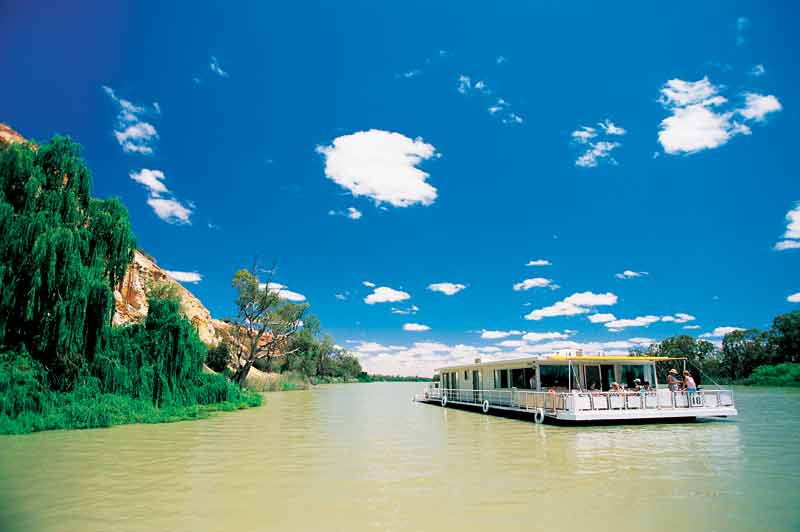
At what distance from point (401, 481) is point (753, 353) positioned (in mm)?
92291

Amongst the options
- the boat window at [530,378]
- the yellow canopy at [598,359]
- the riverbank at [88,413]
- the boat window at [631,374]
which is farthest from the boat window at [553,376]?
the riverbank at [88,413]

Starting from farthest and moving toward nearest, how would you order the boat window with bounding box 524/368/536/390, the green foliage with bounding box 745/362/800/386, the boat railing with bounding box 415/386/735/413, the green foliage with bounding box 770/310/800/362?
1. the green foliage with bounding box 770/310/800/362
2. the green foliage with bounding box 745/362/800/386
3. the boat window with bounding box 524/368/536/390
4. the boat railing with bounding box 415/386/735/413

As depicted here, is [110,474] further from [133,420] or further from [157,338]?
[157,338]

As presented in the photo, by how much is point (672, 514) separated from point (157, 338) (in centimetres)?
2289

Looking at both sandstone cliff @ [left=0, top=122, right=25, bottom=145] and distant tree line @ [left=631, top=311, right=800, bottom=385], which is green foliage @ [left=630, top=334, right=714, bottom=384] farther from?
sandstone cliff @ [left=0, top=122, right=25, bottom=145]

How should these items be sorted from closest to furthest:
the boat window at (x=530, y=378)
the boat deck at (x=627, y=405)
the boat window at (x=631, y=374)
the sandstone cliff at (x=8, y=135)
A: the boat deck at (x=627, y=405), the boat window at (x=631, y=374), the boat window at (x=530, y=378), the sandstone cliff at (x=8, y=135)

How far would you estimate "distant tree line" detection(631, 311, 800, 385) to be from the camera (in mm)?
72688

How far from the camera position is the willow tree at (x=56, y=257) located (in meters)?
18.0

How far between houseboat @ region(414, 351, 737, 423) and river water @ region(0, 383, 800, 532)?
209 cm

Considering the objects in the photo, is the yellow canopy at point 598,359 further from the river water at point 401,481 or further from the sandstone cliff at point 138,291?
the sandstone cliff at point 138,291

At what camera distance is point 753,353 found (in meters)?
A: 80.6

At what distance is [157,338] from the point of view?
23.8 meters

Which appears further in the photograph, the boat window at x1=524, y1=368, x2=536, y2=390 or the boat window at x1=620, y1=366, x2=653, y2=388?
the boat window at x1=524, y1=368, x2=536, y2=390

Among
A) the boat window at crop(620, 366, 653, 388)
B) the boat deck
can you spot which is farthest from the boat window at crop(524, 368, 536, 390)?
the boat window at crop(620, 366, 653, 388)
